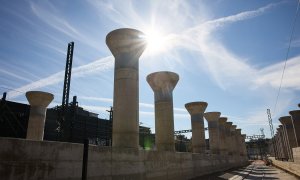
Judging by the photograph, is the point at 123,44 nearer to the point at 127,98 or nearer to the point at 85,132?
the point at 127,98

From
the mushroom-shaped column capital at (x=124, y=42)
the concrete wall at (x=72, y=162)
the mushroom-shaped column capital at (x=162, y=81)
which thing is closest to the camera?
the concrete wall at (x=72, y=162)

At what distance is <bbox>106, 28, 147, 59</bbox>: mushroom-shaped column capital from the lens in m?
10.4

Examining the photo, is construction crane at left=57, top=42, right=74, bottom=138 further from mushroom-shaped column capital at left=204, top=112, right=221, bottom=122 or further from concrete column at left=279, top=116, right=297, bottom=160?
concrete column at left=279, top=116, right=297, bottom=160

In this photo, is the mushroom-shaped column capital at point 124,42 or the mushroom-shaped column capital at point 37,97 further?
the mushroom-shaped column capital at point 37,97

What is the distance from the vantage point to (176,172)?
1372 cm

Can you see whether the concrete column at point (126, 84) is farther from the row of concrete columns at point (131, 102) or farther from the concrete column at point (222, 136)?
the concrete column at point (222, 136)

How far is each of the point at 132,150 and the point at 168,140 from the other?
18.0 ft

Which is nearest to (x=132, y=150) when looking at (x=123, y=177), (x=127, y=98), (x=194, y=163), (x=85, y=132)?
(x=123, y=177)

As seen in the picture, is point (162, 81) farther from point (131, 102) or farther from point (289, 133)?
point (289, 133)

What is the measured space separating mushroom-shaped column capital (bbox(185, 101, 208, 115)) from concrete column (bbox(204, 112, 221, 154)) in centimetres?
661

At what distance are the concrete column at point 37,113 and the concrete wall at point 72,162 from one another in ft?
35.6

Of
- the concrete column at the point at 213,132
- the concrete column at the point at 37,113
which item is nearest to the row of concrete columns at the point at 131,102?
the concrete column at the point at 37,113

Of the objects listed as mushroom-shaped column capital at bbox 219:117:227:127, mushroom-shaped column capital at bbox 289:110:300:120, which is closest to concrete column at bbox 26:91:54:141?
mushroom-shaped column capital at bbox 219:117:227:127

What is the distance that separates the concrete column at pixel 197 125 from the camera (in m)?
22.8
